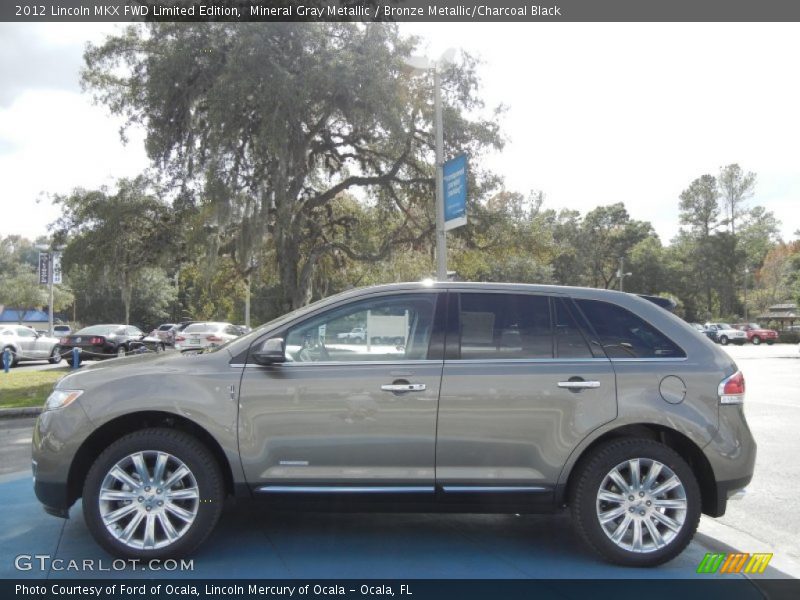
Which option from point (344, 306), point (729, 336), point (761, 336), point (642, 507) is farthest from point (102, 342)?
point (761, 336)

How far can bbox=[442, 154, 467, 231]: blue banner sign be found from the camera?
1121 cm

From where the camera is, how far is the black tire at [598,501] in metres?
4.14

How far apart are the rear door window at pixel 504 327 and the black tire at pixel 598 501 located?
0.77 m

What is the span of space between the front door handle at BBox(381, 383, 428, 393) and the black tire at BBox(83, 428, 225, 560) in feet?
3.98

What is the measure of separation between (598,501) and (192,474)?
8.51 feet

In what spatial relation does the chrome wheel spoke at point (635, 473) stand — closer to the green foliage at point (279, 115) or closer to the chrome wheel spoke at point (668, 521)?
the chrome wheel spoke at point (668, 521)

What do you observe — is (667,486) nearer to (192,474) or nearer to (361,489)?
(361,489)

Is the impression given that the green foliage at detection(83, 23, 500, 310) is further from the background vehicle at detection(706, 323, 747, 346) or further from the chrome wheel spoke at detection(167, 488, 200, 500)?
the background vehicle at detection(706, 323, 747, 346)

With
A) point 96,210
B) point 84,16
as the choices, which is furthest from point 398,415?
point 96,210

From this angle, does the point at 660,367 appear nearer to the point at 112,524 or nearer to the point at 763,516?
the point at 763,516

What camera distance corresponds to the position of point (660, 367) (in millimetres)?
4316

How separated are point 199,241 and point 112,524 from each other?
15.5m

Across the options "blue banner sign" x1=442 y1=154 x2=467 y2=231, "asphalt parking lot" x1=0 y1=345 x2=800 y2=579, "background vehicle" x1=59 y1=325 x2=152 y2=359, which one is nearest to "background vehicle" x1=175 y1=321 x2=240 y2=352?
"background vehicle" x1=59 y1=325 x2=152 y2=359

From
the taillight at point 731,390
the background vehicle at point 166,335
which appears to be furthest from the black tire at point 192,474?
the background vehicle at point 166,335
